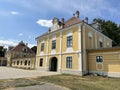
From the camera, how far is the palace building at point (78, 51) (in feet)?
49.0

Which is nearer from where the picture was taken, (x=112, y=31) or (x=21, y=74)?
(x=21, y=74)

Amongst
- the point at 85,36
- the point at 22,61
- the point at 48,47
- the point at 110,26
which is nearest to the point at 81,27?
the point at 85,36

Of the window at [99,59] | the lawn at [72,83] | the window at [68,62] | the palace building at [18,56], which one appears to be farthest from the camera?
the palace building at [18,56]

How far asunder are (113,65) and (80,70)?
3.93 m

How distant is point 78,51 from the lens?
16625 millimetres

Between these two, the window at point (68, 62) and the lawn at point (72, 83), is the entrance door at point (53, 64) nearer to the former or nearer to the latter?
the window at point (68, 62)

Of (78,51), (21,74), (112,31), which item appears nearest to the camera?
(21,74)

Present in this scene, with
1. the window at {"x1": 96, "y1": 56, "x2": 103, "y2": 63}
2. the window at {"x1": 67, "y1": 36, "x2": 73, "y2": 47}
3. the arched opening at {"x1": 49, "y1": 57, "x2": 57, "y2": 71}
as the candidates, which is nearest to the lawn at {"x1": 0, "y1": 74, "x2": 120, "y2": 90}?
the window at {"x1": 96, "y1": 56, "x2": 103, "y2": 63}

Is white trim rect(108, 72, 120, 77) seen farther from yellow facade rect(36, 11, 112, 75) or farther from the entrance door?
the entrance door

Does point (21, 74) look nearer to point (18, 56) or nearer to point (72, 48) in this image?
point (72, 48)

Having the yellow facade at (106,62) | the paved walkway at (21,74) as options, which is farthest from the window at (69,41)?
the paved walkway at (21,74)

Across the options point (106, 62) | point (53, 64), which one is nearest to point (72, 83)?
point (106, 62)

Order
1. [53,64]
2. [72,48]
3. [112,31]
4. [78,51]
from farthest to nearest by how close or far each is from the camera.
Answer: [112,31]
[53,64]
[72,48]
[78,51]

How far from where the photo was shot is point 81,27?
17031 mm
